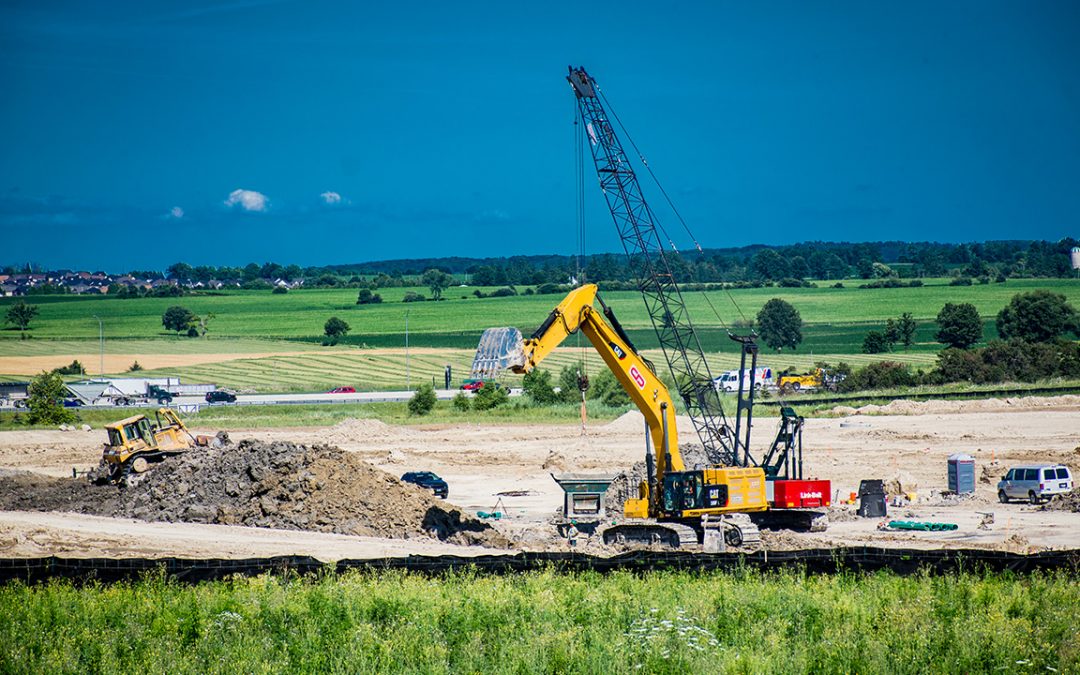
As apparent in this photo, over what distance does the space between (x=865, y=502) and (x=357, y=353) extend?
299 feet

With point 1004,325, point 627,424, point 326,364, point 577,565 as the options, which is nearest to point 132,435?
point 577,565

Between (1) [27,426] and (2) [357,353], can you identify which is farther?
(2) [357,353]

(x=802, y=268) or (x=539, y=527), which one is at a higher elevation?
(x=802, y=268)

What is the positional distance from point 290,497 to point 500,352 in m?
7.32

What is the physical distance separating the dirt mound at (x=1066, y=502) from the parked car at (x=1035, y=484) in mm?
389

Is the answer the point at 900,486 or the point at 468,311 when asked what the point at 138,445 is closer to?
the point at 900,486

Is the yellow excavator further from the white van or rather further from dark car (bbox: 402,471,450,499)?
the white van

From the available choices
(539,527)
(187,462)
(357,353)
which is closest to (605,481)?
(539,527)

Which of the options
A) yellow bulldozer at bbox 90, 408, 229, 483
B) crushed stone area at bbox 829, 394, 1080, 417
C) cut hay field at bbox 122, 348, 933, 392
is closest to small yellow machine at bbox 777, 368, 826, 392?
cut hay field at bbox 122, 348, 933, 392

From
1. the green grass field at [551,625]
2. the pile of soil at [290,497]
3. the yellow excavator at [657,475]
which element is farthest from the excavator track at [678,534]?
the green grass field at [551,625]

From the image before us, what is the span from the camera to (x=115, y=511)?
3572cm

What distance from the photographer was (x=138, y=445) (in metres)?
38.9

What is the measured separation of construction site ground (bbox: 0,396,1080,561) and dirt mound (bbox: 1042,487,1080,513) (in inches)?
5.8

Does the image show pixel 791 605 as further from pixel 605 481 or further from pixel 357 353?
pixel 357 353
